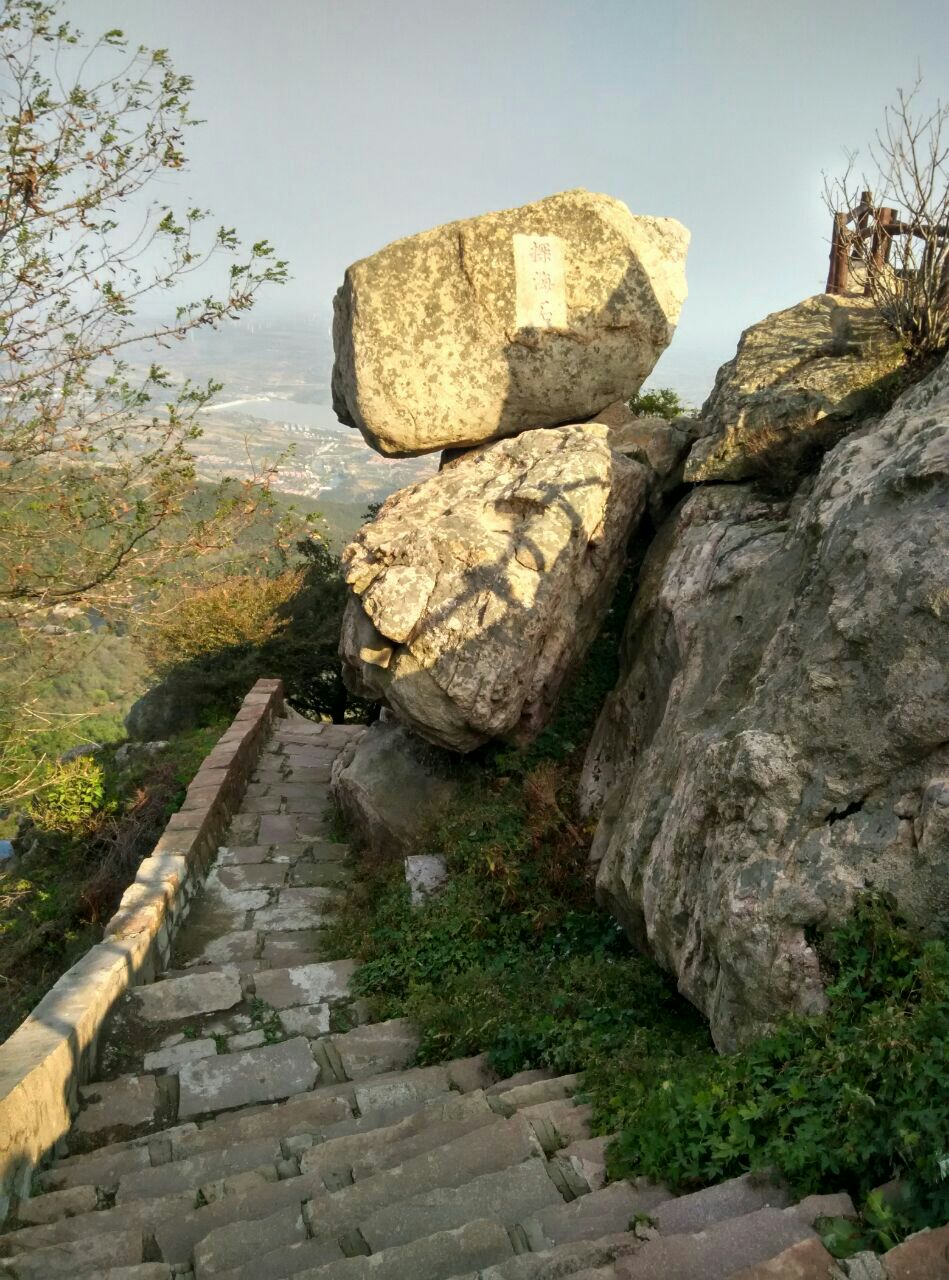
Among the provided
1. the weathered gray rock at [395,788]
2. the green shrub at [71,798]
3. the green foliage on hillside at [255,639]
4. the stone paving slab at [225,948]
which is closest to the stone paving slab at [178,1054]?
the stone paving slab at [225,948]

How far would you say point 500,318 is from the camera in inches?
339

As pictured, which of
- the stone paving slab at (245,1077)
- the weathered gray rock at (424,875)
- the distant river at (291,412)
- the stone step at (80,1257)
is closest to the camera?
the stone step at (80,1257)

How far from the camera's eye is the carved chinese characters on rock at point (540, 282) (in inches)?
338

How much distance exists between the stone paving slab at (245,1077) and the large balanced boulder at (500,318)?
5698mm

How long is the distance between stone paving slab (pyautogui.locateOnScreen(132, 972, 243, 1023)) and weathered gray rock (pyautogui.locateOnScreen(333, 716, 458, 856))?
2054mm

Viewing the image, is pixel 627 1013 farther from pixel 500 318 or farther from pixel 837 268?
pixel 837 268

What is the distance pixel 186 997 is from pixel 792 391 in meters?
6.32

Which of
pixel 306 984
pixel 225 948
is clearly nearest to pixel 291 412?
pixel 225 948

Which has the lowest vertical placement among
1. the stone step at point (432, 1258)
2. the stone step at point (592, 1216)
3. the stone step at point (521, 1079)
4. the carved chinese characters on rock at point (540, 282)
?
the stone step at point (521, 1079)

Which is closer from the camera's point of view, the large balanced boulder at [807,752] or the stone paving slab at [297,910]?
the large balanced boulder at [807,752]

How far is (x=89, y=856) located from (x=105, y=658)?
125ft

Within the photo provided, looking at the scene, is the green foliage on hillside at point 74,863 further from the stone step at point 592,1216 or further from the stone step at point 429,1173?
the stone step at point 592,1216

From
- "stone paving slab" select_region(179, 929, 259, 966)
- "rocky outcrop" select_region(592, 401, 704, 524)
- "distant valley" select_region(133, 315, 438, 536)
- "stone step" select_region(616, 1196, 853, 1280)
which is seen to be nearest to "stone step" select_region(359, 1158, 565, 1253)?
"stone step" select_region(616, 1196, 853, 1280)

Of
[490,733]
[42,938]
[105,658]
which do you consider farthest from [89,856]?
[105,658]
